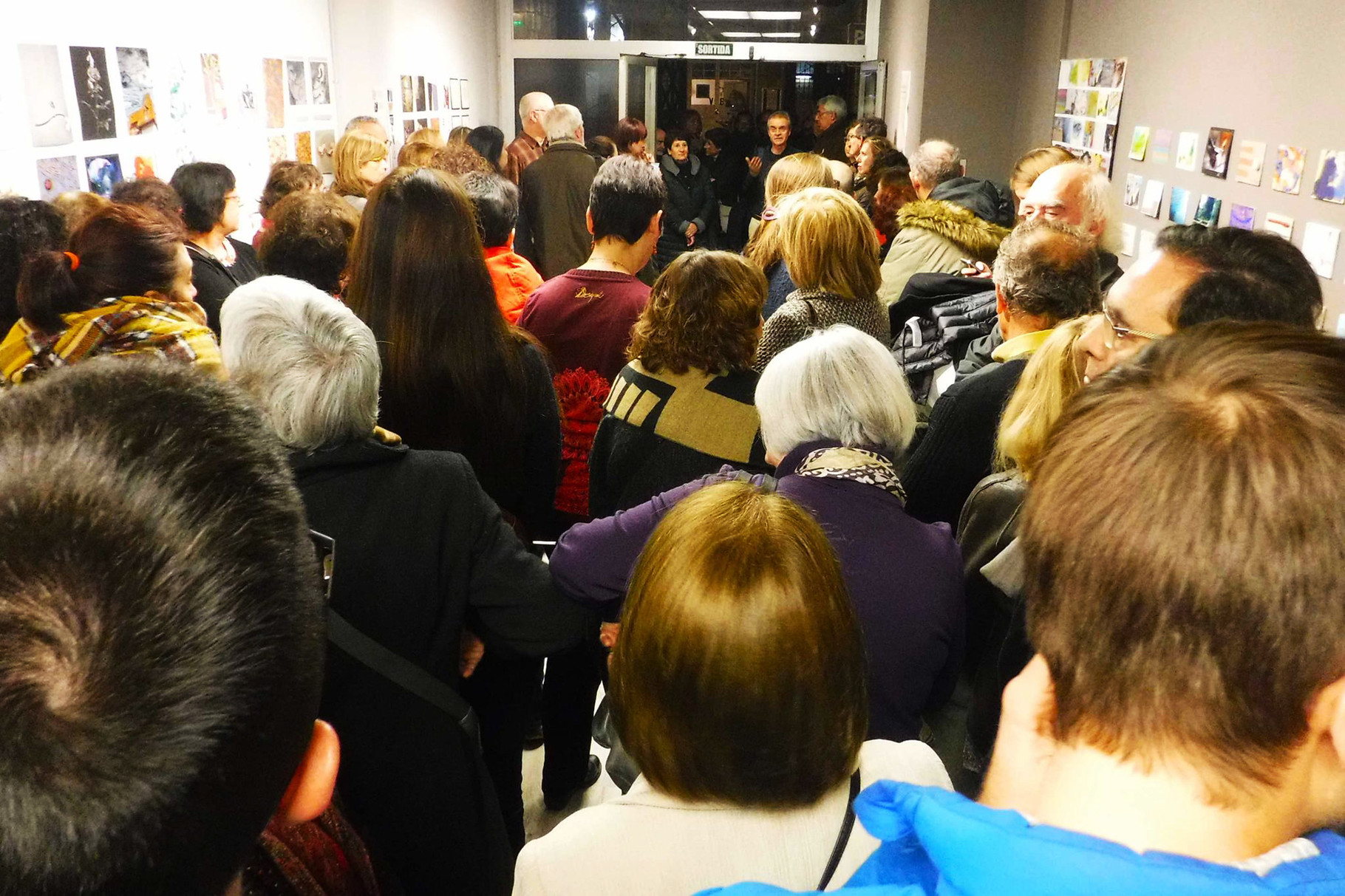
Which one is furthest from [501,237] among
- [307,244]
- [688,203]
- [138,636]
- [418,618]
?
[688,203]

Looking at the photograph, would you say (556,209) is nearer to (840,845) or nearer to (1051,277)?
(1051,277)

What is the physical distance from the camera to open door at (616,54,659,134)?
9891mm

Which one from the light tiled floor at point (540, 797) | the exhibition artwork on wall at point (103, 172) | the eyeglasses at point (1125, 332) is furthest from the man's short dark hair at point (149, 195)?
the eyeglasses at point (1125, 332)

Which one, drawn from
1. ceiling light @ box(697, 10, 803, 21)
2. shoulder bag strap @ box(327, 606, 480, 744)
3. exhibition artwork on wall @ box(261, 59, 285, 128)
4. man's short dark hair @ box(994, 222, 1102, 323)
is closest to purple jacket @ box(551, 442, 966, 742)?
shoulder bag strap @ box(327, 606, 480, 744)

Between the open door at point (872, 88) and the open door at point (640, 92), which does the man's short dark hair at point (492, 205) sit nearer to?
the open door at point (640, 92)

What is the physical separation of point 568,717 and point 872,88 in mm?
9163

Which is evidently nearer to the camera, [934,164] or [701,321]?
[701,321]

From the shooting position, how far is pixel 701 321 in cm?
244

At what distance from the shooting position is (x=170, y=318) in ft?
7.72

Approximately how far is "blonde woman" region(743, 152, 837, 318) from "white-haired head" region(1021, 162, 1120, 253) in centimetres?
90

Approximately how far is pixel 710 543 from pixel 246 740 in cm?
72

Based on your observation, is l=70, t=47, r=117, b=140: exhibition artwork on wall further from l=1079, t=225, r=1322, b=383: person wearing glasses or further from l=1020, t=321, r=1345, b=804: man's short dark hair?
l=1020, t=321, r=1345, b=804: man's short dark hair

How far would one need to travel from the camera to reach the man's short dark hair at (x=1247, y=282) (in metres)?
1.73

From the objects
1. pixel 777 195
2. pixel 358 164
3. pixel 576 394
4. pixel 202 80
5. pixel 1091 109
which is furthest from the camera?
pixel 1091 109
